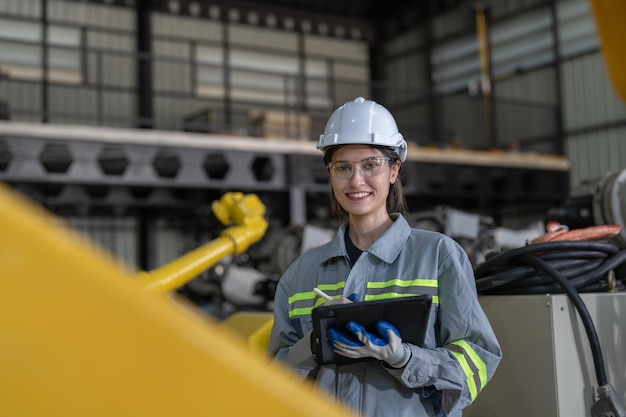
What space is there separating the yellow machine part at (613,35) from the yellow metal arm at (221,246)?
3.06 metres

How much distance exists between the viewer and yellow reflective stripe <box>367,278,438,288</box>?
8.04 ft

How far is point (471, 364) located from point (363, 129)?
0.92m

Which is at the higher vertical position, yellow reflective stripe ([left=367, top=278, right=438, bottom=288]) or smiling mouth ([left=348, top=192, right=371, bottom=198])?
smiling mouth ([left=348, top=192, right=371, bottom=198])

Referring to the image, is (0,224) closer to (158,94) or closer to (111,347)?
(111,347)

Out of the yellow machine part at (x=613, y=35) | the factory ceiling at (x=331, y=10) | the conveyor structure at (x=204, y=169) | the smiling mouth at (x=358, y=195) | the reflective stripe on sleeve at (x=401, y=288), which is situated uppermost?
the factory ceiling at (x=331, y=10)

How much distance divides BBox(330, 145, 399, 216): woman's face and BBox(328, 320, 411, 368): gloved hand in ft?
A: 1.93

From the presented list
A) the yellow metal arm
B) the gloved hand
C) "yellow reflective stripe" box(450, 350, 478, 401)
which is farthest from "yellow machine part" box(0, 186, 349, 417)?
the yellow metal arm

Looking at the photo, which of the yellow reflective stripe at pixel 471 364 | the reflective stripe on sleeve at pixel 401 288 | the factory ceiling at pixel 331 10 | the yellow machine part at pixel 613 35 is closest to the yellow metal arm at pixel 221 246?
the reflective stripe on sleeve at pixel 401 288

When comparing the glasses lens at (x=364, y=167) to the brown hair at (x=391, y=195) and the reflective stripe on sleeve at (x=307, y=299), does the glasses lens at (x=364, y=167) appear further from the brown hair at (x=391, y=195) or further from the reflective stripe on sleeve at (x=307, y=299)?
the reflective stripe on sleeve at (x=307, y=299)

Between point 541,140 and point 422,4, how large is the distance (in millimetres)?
6270

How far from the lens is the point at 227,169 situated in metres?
14.8

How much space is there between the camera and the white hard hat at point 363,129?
106 inches

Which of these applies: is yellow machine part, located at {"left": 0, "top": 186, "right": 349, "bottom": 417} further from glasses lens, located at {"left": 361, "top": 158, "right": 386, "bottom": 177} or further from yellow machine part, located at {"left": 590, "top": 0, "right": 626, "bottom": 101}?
glasses lens, located at {"left": 361, "top": 158, "right": 386, "bottom": 177}

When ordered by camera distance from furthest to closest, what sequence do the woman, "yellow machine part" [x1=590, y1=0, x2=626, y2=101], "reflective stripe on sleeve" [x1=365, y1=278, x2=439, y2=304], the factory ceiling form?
the factory ceiling, "reflective stripe on sleeve" [x1=365, y1=278, x2=439, y2=304], the woman, "yellow machine part" [x1=590, y1=0, x2=626, y2=101]
